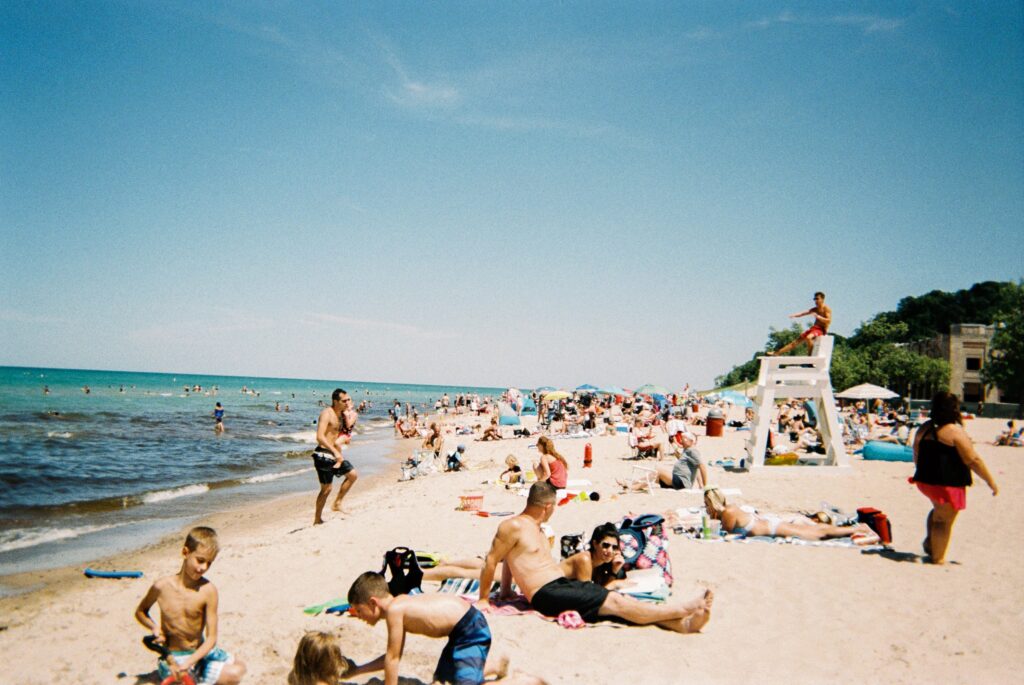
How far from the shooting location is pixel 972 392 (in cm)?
4453

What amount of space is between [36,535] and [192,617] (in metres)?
7.58

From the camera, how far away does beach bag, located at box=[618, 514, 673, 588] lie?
5.67 m

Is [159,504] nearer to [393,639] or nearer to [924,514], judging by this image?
[393,639]

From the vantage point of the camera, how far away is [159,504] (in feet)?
38.2

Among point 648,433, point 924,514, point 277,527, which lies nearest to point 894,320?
point 648,433

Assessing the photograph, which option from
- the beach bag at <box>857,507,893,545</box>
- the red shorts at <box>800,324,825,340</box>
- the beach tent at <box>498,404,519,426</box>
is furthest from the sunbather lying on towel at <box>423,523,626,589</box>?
the beach tent at <box>498,404,519,426</box>

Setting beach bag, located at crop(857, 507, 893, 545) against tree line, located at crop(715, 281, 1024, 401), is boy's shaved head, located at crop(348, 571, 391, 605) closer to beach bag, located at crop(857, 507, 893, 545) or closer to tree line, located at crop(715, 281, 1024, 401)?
beach bag, located at crop(857, 507, 893, 545)

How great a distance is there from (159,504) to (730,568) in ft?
34.9

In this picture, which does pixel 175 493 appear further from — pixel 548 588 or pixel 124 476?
pixel 548 588

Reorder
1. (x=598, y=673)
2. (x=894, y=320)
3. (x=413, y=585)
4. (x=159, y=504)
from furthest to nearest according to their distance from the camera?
(x=894, y=320) < (x=159, y=504) < (x=413, y=585) < (x=598, y=673)

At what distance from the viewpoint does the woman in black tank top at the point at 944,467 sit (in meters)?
6.06

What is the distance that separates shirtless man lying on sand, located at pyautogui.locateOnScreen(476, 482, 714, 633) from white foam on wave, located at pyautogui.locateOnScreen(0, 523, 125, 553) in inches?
295

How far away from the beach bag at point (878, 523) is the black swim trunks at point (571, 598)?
428 centimetres

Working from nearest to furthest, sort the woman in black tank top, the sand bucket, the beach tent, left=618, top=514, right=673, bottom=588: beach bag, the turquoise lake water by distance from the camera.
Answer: left=618, top=514, right=673, bottom=588: beach bag → the woman in black tank top → the turquoise lake water → the sand bucket → the beach tent
